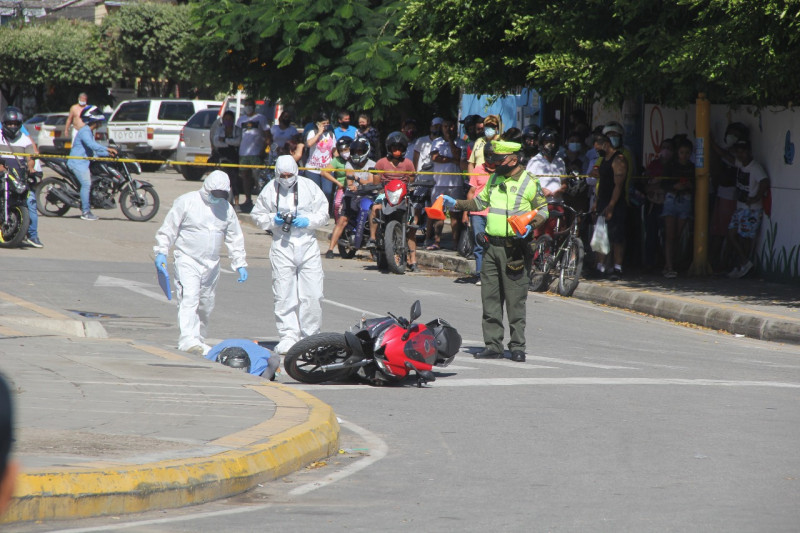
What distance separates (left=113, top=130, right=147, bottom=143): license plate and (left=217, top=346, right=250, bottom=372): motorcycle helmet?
1079 inches

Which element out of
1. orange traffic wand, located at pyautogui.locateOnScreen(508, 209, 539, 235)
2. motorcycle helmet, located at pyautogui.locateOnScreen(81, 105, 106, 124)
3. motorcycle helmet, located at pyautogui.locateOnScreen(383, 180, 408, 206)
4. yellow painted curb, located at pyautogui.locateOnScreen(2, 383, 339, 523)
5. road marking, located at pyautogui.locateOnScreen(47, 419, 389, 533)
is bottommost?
road marking, located at pyautogui.locateOnScreen(47, 419, 389, 533)

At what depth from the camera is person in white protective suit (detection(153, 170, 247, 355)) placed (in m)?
10.2

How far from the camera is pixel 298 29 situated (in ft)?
79.1

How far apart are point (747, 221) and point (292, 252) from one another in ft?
25.0

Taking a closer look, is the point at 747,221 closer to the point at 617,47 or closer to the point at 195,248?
the point at 617,47

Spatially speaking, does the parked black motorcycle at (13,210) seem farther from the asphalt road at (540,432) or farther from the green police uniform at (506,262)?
the green police uniform at (506,262)

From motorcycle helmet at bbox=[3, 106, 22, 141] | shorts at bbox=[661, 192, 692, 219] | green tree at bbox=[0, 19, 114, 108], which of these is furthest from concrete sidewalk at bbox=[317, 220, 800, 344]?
green tree at bbox=[0, 19, 114, 108]

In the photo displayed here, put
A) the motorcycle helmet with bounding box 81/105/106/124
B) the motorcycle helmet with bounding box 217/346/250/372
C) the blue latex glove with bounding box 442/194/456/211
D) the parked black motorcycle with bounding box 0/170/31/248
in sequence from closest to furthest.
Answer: the motorcycle helmet with bounding box 217/346/250/372 < the blue latex glove with bounding box 442/194/456/211 < the parked black motorcycle with bounding box 0/170/31/248 < the motorcycle helmet with bounding box 81/105/106/124

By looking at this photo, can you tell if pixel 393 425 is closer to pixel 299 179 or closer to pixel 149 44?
pixel 299 179

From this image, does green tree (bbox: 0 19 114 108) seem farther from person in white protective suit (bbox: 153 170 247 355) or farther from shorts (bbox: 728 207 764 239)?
person in white protective suit (bbox: 153 170 247 355)

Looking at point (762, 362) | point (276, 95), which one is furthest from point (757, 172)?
point (276, 95)

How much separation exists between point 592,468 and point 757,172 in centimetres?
1010

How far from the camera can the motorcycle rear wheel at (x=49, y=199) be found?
21.7m

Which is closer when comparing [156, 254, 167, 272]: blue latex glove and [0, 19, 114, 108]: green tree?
[156, 254, 167, 272]: blue latex glove
